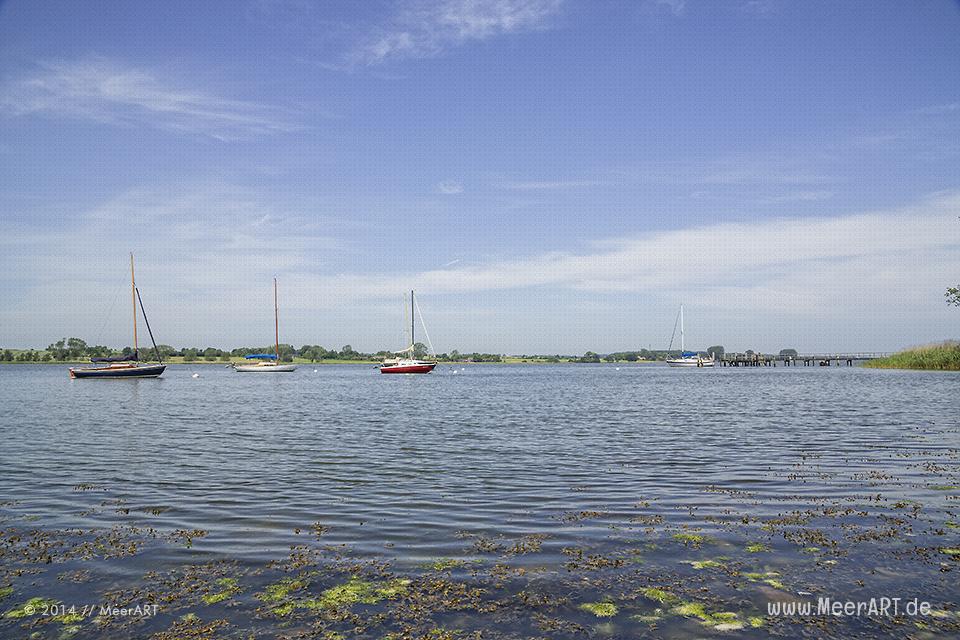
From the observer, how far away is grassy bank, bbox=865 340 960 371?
372 feet

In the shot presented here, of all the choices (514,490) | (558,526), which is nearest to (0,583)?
(558,526)

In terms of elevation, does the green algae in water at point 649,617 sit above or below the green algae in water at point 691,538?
above

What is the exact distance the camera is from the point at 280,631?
9.07m

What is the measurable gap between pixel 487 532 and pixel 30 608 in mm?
8307

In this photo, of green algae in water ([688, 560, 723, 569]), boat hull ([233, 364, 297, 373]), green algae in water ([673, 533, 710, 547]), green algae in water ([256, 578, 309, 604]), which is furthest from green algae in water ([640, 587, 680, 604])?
boat hull ([233, 364, 297, 373])

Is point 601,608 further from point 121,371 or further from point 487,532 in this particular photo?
point 121,371

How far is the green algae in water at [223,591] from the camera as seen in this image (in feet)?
33.6

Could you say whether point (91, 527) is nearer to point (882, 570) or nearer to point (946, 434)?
point (882, 570)

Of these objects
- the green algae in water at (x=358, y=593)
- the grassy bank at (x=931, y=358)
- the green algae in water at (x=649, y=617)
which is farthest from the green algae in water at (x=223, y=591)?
the grassy bank at (x=931, y=358)

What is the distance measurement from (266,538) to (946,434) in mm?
31615

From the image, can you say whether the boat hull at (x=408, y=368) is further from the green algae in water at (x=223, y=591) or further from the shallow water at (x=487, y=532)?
the green algae in water at (x=223, y=591)

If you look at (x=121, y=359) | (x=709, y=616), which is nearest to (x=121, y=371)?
(x=121, y=359)

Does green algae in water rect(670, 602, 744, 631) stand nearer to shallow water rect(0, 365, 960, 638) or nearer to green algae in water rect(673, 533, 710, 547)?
shallow water rect(0, 365, 960, 638)

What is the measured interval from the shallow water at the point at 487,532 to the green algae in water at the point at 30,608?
5.7 inches
